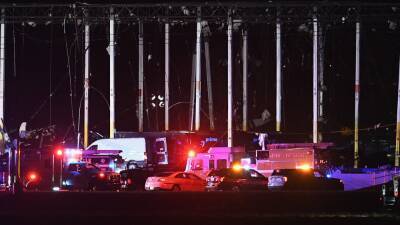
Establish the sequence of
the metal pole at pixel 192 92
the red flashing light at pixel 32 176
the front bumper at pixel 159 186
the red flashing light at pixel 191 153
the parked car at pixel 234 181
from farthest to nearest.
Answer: the metal pole at pixel 192 92 → the red flashing light at pixel 191 153 → the front bumper at pixel 159 186 → the red flashing light at pixel 32 176 → the parked car at pixel 234 181

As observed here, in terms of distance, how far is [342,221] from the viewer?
664 inches

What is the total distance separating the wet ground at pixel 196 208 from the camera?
17.1 m

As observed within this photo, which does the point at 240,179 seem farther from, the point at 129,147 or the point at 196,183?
the point at 129,147

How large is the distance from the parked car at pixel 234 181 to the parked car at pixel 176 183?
28.8 inches

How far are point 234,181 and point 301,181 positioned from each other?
307cm

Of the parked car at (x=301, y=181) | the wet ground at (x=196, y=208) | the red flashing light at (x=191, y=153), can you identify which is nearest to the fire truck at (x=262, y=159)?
the red flashing light at (x=191, y=153)

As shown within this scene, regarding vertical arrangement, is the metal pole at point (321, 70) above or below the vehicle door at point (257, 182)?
above

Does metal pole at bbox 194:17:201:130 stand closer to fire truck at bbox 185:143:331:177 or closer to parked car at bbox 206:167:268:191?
fire truck at bbox 185:143:331:177

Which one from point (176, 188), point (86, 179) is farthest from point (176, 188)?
point (86, 179)

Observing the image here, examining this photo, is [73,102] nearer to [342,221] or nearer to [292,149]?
[292,149]

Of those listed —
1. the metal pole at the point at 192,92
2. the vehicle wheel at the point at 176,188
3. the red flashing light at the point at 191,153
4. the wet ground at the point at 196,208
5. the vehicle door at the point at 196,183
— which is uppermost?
the metal pole at the point at 192,92

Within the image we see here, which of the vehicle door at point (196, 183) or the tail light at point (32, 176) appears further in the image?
the vehicle door at point (196, 183)

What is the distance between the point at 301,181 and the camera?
32938mm

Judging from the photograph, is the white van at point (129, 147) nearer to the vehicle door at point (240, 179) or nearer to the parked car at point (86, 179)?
the parked car at point (86, 179)
